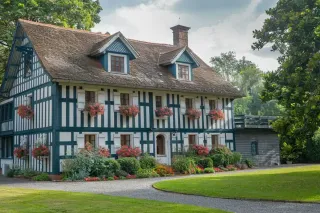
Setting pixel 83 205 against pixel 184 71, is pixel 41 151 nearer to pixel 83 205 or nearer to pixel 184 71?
pixel 184 71

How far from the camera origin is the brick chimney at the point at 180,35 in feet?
116

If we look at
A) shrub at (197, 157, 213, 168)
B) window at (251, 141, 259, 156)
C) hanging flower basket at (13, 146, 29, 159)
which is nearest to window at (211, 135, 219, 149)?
shrub at (197, 157, 213, 168)

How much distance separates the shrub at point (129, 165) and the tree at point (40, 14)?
1282cm

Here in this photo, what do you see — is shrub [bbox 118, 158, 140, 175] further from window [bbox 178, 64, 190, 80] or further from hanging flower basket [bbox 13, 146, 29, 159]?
window [bbox 178, 64, 190, 80]

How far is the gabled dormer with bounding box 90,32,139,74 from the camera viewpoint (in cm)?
2642

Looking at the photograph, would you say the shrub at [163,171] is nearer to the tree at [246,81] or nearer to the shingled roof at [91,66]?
the shingled roof at [91,66]

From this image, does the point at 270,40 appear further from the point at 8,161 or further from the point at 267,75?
the point at 8,161

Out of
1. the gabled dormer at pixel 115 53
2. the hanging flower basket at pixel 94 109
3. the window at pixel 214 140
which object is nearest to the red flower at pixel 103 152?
the hanging flower basket at pixel 94 109

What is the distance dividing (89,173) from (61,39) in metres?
9.46

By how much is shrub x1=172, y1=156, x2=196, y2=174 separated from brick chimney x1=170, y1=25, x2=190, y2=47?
12.2 meters

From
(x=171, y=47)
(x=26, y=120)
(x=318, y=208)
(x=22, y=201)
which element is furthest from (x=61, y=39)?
(x=318, y=208)

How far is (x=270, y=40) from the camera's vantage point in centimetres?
1817

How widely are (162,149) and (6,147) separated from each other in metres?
11.7

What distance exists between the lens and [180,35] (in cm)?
3541
